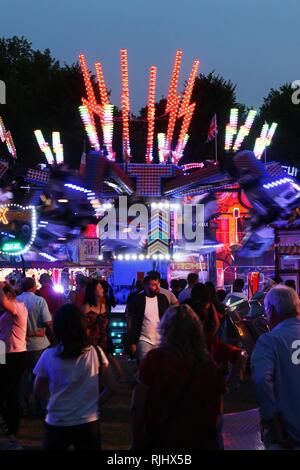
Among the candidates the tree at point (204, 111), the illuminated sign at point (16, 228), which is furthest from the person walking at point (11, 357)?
the tree at point (204, 111)

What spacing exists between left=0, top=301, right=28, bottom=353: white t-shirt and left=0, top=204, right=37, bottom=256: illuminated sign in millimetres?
8707

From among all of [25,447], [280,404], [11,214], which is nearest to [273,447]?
[280,404]

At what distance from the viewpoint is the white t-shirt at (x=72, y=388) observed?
551 centimetres

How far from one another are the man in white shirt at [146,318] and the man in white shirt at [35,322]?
3.83 feet

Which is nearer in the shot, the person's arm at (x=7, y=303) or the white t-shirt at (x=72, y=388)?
the white t-shirt at (x=72, y=388)

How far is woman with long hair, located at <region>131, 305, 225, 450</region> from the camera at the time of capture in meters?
4.69

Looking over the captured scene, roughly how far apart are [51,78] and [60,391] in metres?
63.5

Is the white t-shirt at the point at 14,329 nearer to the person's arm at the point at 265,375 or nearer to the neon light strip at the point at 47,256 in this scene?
the person's arm at the point at 265,375

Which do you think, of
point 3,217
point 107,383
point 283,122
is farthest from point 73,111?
point 107,383

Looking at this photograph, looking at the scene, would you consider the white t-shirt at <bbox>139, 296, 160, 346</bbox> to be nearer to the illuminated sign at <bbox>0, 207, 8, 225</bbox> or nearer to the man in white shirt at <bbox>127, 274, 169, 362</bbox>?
the man in white shirt at <bbox>127, 274, 169, 362</bbox>

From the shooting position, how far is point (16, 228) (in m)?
21.2

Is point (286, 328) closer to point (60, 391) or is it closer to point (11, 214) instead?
point (60, 391)

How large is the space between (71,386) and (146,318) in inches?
223

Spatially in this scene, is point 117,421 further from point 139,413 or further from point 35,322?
point 139,413
